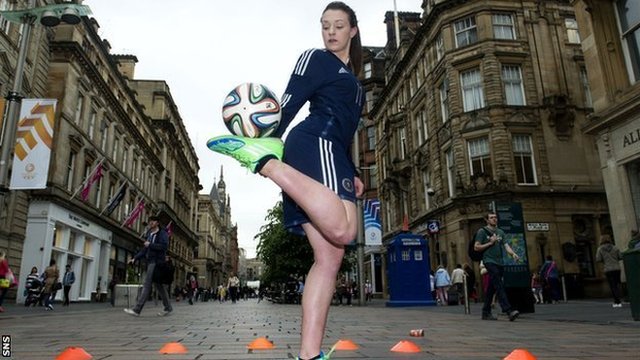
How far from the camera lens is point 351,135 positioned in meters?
2.77

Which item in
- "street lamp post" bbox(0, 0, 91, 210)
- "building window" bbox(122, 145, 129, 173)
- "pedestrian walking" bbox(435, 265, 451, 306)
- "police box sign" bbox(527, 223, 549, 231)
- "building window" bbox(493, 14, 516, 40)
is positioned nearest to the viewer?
"street lamp post" bbox(0, 0, 91, 210)

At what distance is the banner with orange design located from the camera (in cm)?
940

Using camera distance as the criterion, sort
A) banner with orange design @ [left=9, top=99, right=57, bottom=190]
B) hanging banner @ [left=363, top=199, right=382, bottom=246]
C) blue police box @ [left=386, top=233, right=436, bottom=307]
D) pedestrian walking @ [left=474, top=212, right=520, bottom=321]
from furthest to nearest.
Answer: hanging banner @ [left=363, top=199, right=382, bottom=246] < blue police box @ [left=386, top=233, right=436, bottom=307] < banner with orange design @ [left=9, top=99, right=57, bottom=190] < pedestrian walking @ [left=474, top=212, right=520, bottom=321]

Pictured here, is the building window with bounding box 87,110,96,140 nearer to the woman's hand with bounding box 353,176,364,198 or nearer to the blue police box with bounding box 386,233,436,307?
the blue police box with bounding box 386,233,436,307

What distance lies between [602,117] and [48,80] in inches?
986

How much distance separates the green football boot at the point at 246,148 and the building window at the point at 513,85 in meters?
26.1

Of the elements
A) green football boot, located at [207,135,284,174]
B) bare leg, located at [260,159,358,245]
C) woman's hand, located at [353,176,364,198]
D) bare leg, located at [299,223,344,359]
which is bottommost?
bare leg, located at [299,223,344,359]

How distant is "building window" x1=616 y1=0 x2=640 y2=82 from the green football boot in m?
14.1

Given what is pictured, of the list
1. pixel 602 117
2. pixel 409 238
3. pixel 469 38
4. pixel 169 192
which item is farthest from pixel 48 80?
pixel 169 192

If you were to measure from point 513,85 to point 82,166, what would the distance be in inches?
992

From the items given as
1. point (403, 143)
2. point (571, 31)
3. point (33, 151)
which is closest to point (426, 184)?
point (403, 143)

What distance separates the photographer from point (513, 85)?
86.2 ft

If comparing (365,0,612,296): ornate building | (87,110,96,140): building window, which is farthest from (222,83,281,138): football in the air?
(87,110,96,140): building window

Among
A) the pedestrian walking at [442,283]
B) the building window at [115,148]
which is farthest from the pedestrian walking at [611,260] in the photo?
the building window at [115,148]
